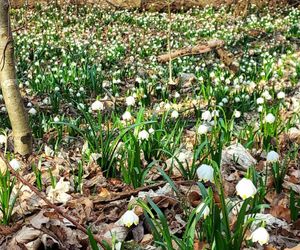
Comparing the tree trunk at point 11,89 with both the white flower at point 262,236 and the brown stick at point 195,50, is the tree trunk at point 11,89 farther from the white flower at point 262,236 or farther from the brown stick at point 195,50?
the brown stick at point 195,50

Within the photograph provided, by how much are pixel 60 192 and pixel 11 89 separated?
3.02ft

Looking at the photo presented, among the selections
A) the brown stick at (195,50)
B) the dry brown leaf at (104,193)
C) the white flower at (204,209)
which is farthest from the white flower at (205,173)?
the brown stick at (195,50)

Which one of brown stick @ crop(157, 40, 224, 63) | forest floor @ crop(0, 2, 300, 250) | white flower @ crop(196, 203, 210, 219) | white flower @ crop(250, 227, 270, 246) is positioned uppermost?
white flower @ crop(196, 203, 210, 219)

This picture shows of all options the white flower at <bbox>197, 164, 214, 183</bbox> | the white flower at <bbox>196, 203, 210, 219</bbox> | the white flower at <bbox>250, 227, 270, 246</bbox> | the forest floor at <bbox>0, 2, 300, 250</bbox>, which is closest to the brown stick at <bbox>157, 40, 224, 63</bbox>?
the forest floor at <bbox>0, 2, 300, 250</bbox>

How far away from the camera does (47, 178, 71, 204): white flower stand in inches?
104

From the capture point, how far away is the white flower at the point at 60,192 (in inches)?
104

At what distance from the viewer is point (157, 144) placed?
10.9ft

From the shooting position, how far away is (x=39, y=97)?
6.06m

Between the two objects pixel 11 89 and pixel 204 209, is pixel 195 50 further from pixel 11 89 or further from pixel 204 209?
pixel 204 209

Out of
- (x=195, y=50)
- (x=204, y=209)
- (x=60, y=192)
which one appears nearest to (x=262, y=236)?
(x=204, y=209)

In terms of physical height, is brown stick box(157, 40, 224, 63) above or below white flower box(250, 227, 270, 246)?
below

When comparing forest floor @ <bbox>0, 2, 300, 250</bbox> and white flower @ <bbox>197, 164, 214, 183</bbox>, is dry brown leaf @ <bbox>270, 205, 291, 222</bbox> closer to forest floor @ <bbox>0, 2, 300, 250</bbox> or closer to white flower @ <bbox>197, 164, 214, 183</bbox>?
forest floor @ <bbox>0, 2, 300, 250</bbox>

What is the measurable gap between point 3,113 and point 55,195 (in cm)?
290

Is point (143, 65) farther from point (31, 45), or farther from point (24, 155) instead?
point (24, 155)
